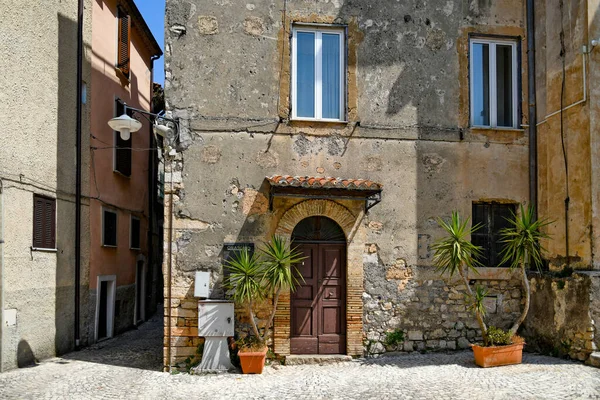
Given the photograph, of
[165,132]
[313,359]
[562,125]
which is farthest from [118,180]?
[562,125]

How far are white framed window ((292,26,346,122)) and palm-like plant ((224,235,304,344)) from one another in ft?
7.62

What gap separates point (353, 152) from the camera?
9.54 metres

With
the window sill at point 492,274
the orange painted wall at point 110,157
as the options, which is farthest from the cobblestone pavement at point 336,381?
the orange painted wall at point 110,157

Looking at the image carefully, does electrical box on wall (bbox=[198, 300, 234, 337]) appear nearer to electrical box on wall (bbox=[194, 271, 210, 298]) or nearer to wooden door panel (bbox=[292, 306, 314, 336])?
electrical box on wall (bbox=[194, 271, 210, 298])

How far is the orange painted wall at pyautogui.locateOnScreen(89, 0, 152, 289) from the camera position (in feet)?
38.9

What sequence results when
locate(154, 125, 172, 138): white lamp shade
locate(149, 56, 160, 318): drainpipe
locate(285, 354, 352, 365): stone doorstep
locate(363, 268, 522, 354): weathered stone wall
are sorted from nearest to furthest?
locate(154, 125, 172, 138): white lamp shade < locate(285, 354, 352, 365): stone doorstep < locate(363, 268, 522, 354): weathered stone wall < locate(149, 56, 160, 318): drainpipe

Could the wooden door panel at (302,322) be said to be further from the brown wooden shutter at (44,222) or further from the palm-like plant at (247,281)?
the brown wooden shutter at (44,222)

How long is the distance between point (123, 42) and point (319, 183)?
7286mm

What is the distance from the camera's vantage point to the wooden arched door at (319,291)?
9.32 metres

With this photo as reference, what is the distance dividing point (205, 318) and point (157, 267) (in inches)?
376

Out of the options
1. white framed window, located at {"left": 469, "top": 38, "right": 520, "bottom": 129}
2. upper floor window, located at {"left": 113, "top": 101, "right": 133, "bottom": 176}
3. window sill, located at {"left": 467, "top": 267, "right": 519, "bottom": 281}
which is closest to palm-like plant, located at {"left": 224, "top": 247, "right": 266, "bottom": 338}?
window sill, located at {"left": 467, "top": 267, "right": 519, "bottom": 281}

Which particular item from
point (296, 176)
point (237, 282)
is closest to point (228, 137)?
point (296, 176)

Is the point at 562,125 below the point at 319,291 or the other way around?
the other way around

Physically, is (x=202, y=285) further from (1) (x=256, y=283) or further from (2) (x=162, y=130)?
(2) (x=162, y=130)
